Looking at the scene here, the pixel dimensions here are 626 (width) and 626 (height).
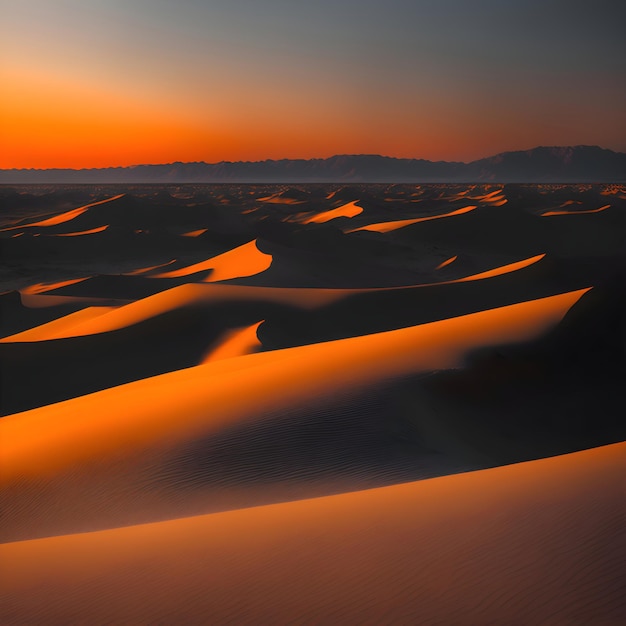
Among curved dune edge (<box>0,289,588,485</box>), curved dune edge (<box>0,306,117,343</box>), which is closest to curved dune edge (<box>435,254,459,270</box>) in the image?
curved dune edge (<box>0,306,117,343</box>)

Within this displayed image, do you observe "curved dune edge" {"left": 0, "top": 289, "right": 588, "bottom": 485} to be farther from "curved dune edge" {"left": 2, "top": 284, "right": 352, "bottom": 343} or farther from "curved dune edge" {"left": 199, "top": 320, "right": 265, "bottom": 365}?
"curved dune edge" {"left": 2, "top": 284, "right": 352, "bottom": 343}

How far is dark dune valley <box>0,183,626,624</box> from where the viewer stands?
3.40 metres

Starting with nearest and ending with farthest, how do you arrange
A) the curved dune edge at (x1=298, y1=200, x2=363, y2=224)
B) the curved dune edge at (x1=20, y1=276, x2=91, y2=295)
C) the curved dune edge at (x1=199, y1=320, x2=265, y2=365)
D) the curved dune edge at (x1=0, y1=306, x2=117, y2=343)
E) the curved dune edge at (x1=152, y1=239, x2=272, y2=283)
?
the curved dune edge at (x1=199, y1=320, x2=265, y2=365), the curved dune edge at (x1=0, y1=306, x2=117, y2=343), the curved dune edge at (x1=152, y1=239, x2=272, y2=283), the curved dune edge at (x1=20, y1=276, x2=91, y2=295), the curved dune edge at (x1=298, y1=200, x2=363, y2=224)

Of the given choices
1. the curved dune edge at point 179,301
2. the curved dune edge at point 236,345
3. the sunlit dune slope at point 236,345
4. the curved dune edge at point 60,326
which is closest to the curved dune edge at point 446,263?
the curved dune edge at point 179,301

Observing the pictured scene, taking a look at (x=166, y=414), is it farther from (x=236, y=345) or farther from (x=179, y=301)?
(x=179, y=301)

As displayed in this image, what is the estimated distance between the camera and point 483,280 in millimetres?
19844

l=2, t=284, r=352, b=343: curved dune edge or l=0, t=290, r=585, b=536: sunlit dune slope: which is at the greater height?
l=0, t=290, r=585, b=536: sunlit dune slope

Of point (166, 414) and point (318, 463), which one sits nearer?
point (318, 463)

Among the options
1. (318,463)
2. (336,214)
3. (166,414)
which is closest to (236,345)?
(166,414)

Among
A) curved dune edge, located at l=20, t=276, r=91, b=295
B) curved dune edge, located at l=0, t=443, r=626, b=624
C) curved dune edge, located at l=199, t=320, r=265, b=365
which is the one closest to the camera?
curved dune edge, located at l=0, t=443, r=626, b=624

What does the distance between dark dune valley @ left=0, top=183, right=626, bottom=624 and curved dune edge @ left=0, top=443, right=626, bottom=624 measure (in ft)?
0.05

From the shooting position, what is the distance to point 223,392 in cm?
809

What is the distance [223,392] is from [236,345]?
535cm

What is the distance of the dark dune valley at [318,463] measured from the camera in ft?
11.2
